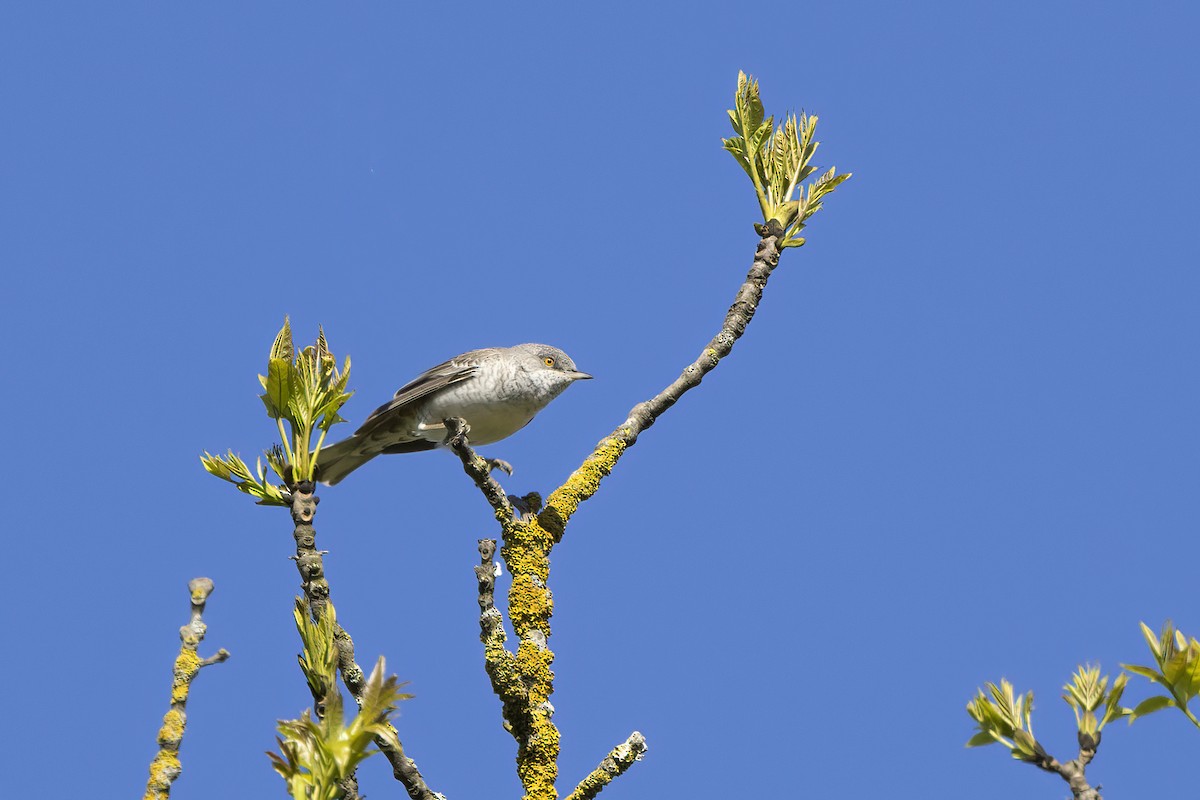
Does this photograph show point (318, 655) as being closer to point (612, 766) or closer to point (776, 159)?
point (612, 766)

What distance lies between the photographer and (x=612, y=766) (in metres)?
4.06

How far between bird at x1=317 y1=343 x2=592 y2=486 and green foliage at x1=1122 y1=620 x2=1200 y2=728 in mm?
5798

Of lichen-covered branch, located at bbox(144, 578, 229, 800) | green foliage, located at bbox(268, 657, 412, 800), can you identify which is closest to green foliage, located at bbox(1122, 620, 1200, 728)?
green foliage, located at bbox(268, 657, 412, 800)

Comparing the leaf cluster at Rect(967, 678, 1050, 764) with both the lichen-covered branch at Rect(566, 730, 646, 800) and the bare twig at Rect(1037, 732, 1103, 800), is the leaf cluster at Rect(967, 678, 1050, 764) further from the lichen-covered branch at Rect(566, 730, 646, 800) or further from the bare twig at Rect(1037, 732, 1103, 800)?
the lichen-covered branch at Rect(566, 730, 646, 800)

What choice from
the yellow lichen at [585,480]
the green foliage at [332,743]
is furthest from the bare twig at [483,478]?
the green foliage at [332,743]

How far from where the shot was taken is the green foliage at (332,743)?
2803 mm

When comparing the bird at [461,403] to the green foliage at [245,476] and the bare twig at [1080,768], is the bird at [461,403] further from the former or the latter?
the bare twig at [1080,768]

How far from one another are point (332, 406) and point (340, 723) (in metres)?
1.46

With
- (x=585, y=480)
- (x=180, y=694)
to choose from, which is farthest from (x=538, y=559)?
(x=180, y=694)

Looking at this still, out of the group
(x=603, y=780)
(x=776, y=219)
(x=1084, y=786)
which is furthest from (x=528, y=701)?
(x=776, y=219)

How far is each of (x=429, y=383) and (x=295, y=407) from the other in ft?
13.9

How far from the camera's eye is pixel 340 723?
9.35 ft

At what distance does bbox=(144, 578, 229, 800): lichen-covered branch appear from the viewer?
3.52 m

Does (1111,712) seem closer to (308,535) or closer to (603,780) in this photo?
(603,780)
